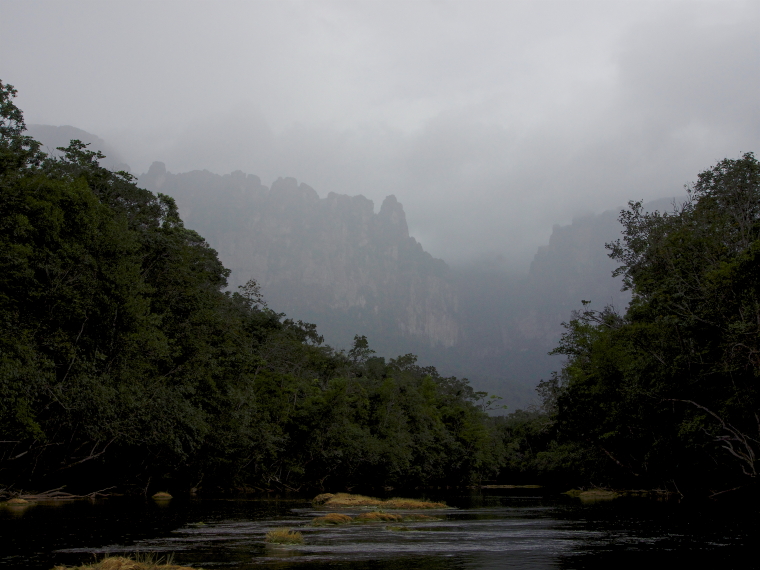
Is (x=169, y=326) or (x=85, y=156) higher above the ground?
(x=85, y=156)

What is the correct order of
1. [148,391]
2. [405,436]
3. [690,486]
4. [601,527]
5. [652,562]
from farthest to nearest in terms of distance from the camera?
[405,436] < [690,486] < [148,391] < [601,527] < [652,562]

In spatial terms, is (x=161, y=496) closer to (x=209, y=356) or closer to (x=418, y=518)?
(x=209, y=356)

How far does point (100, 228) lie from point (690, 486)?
50736 mm

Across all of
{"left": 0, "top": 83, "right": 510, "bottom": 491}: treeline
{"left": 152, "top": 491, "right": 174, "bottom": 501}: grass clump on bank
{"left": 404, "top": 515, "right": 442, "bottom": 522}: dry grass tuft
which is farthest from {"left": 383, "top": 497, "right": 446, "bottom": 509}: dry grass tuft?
{"left": 152, "top": 491, "right": 174, "bottom": 501}: grass clump on bank

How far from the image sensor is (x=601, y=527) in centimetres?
2938

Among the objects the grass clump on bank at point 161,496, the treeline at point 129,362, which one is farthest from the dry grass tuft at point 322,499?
the grass clump on bank at point 161,496

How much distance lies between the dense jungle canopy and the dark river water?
6834 mm

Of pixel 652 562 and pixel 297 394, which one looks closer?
pixel 652 562

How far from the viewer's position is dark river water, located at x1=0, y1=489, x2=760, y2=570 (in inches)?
677

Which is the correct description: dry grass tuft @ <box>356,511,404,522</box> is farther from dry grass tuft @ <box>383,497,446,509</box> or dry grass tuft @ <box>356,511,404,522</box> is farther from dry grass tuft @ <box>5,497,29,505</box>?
dry grass tuft @ <box>5,497,29,505</box>

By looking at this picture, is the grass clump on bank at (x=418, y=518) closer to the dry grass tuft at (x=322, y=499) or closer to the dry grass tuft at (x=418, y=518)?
the dry grass tuft at (x=418, y=518)

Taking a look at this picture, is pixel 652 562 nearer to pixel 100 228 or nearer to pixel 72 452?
pixel 100 228

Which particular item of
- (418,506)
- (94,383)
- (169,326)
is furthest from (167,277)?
(418,506)

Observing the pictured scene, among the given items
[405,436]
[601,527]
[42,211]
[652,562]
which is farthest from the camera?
[405,436]
